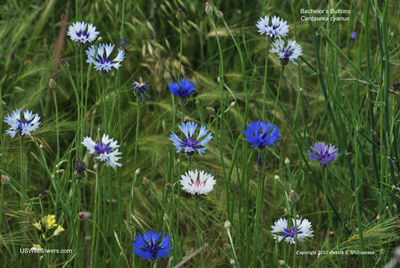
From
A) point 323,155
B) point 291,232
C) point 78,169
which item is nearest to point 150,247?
point 78,169

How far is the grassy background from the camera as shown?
994 millimetres

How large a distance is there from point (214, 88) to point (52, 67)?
496mm

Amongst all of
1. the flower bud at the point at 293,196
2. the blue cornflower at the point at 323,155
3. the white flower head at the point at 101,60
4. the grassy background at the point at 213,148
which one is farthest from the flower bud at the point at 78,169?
the blue cornflower at the point at 323,155

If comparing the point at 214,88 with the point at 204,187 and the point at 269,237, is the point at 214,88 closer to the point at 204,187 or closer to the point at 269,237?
the point at 269,237

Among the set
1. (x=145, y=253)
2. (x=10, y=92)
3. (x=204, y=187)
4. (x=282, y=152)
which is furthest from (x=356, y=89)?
(x=10, y=92)

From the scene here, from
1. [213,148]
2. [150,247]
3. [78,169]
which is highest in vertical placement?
[213,148]

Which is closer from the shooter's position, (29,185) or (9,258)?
(9,258)

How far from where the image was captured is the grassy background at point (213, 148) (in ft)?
3.26

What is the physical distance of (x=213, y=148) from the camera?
1270 millimetres

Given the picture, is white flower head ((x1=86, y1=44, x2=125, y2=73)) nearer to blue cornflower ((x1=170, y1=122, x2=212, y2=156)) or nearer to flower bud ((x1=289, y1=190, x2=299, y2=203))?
blue cornflower ((x1=170, y1=122, x2=212, y2=156))

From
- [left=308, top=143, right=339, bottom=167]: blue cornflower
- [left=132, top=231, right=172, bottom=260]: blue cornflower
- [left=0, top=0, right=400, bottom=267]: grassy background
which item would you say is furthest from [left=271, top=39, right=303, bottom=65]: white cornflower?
[left=132, top=231, right=172, bottom=260]: blue cornflower

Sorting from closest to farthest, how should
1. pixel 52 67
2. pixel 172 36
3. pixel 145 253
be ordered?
1. pixel 145 253
2. pixel 52 67
3. pixel 172 36

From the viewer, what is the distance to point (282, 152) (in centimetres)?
151

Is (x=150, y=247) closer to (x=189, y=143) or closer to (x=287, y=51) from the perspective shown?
(x=189, y=143)
